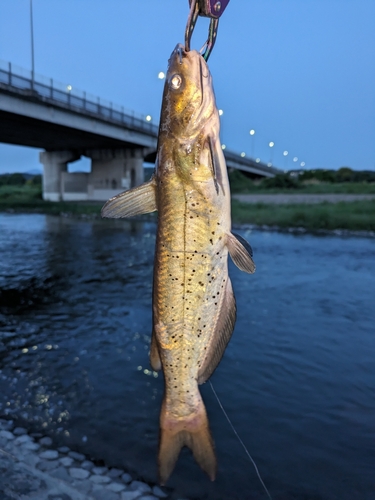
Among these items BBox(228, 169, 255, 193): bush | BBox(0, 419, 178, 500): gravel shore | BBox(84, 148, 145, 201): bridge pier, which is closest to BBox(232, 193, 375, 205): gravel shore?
BBox(84, 148, 145, 201): bridge pier

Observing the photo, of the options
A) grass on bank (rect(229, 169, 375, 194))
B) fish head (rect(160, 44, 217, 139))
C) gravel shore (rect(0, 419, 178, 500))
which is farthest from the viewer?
grass on bank (rect(229, 169, 375, 194))

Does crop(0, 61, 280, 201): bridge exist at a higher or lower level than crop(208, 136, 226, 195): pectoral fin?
higher

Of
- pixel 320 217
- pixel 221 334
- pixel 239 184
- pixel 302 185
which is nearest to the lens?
pixel 221 334

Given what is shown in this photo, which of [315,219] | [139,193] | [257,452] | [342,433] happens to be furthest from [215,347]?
[315,219]

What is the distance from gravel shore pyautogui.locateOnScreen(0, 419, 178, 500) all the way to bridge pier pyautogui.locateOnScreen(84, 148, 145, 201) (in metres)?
45.3

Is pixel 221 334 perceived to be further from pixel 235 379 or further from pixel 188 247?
pixel 235 379

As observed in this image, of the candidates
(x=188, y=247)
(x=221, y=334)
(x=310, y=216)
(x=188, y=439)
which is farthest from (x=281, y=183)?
(x=188, y=439)

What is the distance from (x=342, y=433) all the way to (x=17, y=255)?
16.4 m

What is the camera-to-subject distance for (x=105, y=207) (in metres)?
2.64

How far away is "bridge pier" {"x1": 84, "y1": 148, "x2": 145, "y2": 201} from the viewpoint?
49875 millimetres

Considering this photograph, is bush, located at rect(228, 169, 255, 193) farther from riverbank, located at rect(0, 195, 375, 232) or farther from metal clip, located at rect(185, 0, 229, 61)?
metal clip, located at rect(185, 0, 229, 61)

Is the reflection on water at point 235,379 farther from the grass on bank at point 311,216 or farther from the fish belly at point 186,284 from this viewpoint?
the grass on bank at point 311,216

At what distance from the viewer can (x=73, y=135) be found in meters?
41.8

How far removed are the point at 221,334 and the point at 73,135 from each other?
139 feet
